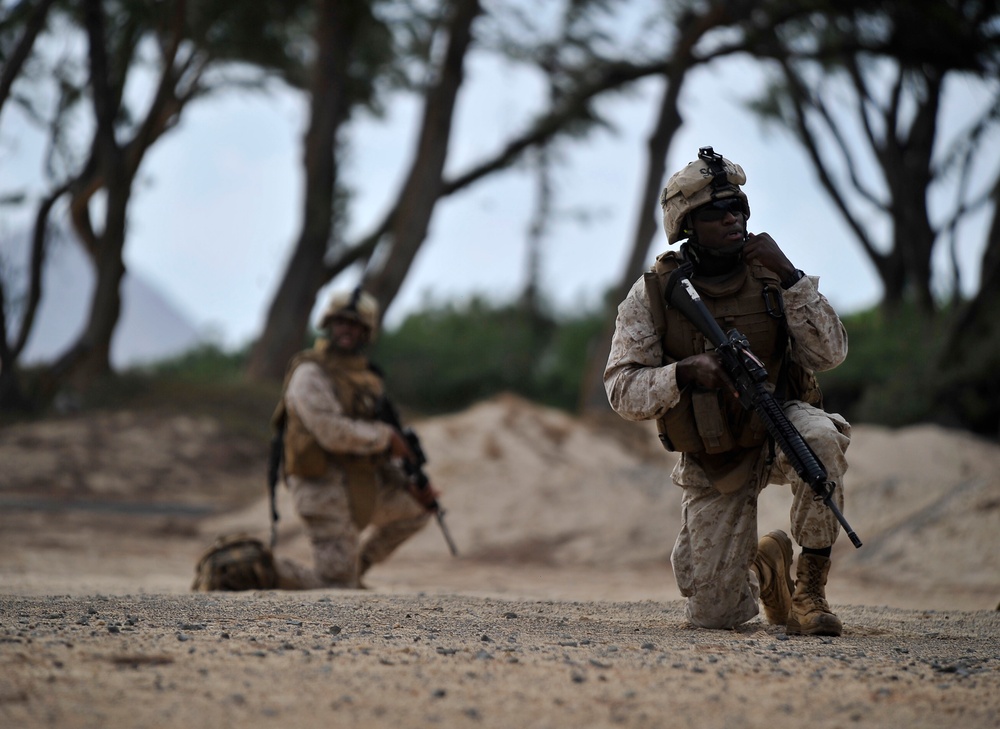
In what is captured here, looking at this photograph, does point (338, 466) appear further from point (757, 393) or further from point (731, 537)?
point (757, 393)

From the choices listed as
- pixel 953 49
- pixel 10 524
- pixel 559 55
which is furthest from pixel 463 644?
pixel 559 55

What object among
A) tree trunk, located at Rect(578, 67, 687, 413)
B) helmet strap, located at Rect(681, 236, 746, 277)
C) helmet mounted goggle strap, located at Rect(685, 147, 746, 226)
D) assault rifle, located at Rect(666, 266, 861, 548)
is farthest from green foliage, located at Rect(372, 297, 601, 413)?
assault rifle, located at Rect(666, 266, 861, 548)

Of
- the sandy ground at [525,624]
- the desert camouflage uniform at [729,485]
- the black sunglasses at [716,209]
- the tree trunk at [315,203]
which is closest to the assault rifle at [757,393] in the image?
the desert camouflage uniform at [729,485]

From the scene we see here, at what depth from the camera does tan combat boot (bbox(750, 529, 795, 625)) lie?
13.9 ft

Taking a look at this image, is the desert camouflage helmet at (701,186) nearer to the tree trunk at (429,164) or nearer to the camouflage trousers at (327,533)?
the camouflage trousers at (327,533)

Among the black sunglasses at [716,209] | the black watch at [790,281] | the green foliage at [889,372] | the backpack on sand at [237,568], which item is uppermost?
the green foliage at [889,372]

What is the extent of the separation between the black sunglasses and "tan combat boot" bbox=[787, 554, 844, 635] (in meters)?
1.23

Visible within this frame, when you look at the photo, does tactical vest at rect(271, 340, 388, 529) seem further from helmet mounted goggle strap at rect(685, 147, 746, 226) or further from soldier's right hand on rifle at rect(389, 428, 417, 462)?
helmet mounted goggle strap at rect(685, 147, 746, 226)

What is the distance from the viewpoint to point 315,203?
55.4ft

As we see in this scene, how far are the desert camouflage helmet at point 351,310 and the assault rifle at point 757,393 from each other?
9.62 ft

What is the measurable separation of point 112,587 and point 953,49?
1238 cm

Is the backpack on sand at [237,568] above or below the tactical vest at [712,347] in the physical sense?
below

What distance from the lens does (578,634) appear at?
150 inches

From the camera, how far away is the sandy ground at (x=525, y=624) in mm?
2688
